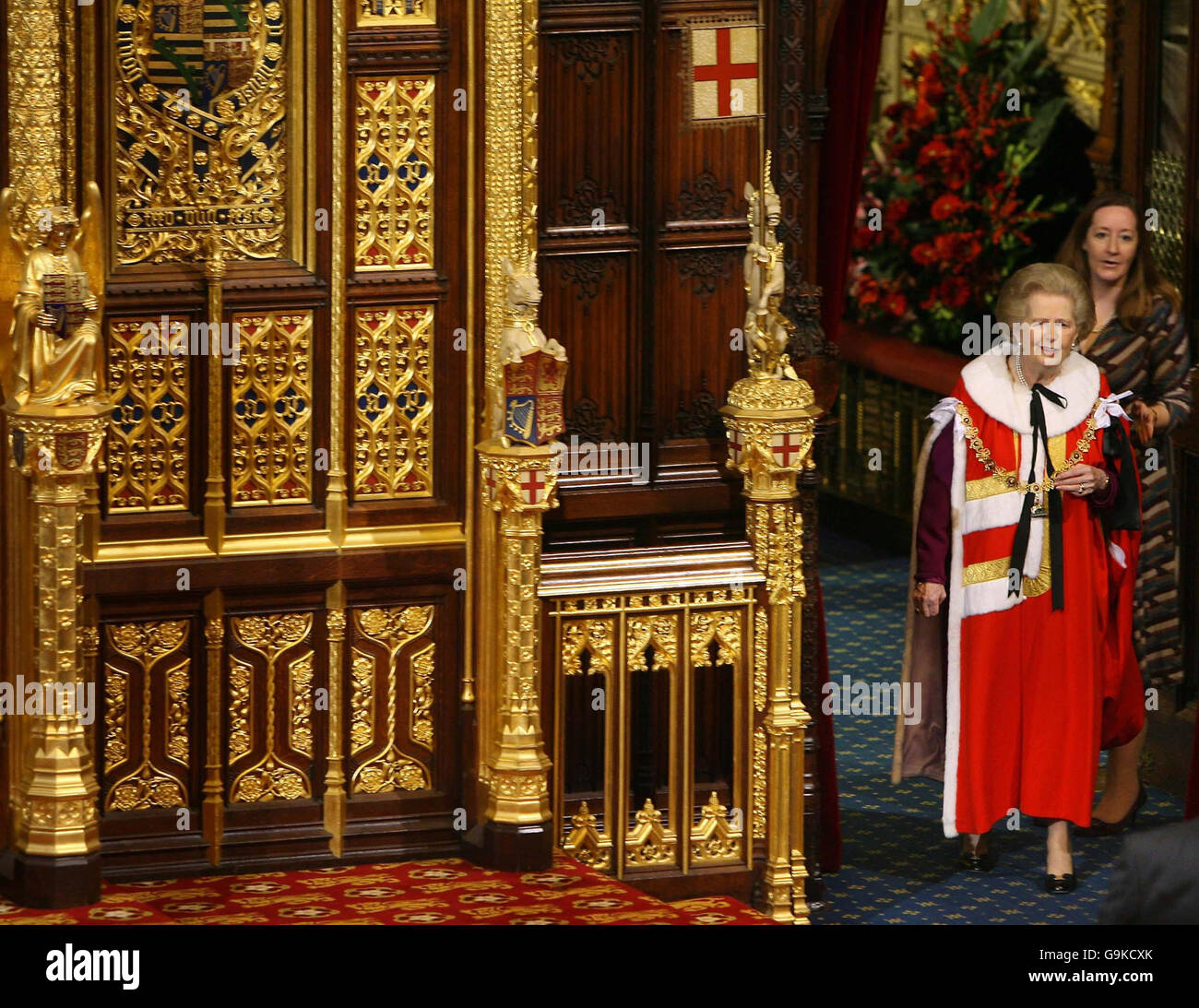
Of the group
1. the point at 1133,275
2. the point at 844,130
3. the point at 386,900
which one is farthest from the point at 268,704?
the point at 1133,275

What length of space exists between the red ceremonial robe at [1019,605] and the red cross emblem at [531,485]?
1.44 m

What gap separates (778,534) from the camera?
7.61 meters

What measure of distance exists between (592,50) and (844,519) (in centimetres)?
574

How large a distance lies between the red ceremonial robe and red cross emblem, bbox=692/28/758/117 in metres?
1.09

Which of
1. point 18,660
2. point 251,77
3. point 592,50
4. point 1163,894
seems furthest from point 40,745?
point 1163,894

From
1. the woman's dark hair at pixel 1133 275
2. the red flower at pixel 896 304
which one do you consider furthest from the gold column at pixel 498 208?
the red flower at pixel 896 304

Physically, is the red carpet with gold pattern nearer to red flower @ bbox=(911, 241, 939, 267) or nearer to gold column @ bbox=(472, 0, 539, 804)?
gold column @ bbox=(472, 0, 539, 804)

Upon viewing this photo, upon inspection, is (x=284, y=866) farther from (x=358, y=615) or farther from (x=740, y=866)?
(x=740, y=866)

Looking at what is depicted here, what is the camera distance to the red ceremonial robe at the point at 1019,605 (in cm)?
818

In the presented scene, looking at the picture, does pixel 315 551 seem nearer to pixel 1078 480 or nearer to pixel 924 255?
pixel 1078 480

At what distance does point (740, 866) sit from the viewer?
7840 millimetres

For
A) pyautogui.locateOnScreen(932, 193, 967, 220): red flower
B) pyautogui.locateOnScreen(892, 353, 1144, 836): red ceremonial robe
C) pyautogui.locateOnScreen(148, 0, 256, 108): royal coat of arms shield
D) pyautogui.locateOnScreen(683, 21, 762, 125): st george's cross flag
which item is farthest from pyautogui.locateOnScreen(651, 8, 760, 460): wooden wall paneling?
pyautogui.locateOnScreen(932, 193, 967, 220): red flower

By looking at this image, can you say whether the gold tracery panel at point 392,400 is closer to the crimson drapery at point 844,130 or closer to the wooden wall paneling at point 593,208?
the wooden wall paneling at point 593,208

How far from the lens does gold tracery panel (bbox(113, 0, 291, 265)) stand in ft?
23.1
